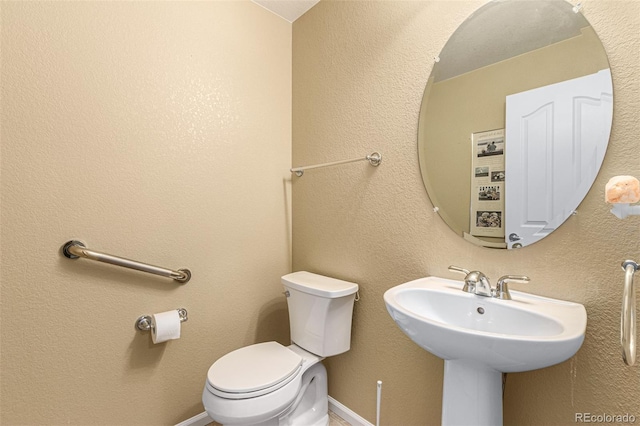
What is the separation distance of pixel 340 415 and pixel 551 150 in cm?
158

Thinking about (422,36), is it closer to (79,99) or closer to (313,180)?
(313,180)

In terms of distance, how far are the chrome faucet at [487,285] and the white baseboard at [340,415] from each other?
0.95m

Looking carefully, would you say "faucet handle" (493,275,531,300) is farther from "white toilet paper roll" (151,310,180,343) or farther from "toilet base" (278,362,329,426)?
"white toilet paper roll" (151,310,180,343)

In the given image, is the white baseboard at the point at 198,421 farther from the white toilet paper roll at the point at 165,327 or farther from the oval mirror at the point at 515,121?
the oval mirror at the point at 515,121

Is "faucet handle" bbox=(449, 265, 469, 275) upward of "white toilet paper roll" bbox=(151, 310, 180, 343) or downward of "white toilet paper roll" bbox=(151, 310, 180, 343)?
upward

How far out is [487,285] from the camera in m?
1.00

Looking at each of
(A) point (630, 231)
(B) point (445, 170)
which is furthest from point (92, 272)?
(A) point (630, 231)

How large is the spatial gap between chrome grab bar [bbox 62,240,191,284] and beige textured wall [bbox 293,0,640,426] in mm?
730

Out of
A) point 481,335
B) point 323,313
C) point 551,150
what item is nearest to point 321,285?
point 323,313

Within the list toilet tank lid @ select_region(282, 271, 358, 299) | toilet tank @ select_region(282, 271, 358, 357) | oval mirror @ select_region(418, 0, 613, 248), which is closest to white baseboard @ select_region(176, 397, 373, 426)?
toilet tank @ select_region(282, 271, 358, 357)

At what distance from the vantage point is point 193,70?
151 cm

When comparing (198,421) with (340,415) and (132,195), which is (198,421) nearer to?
(340,415)

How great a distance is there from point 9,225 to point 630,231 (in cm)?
200
